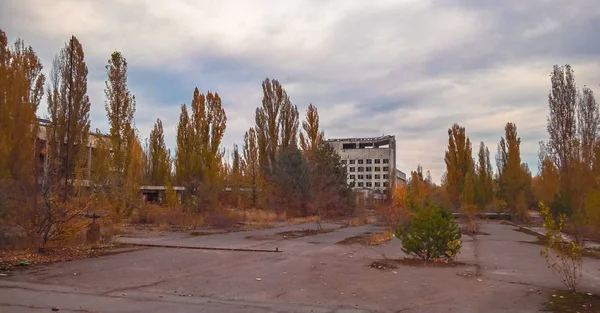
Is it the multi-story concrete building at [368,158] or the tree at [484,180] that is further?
the multi-story concrete building at [368,158]

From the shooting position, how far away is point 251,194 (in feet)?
137

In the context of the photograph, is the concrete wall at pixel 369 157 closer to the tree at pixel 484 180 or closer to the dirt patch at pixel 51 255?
the tree at pixel 484 180

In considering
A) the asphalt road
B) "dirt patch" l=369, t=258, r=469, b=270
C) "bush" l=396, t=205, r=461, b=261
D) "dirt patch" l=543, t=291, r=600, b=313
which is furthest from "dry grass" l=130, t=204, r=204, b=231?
"dirt patch" l=543, t=291, r=600, b=313

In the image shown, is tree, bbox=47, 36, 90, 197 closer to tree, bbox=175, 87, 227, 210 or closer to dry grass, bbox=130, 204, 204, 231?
dry grass, bbox=130, 204, 204, 231

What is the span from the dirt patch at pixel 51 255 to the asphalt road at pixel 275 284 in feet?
2.11

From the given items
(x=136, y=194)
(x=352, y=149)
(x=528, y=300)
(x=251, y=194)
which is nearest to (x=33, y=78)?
(x=136, y=194)

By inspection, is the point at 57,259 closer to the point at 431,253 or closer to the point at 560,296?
the point at 431,253

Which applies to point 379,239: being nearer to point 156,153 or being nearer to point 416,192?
point 416,192

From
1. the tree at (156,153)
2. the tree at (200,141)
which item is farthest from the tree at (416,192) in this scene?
the tree at (156,153)

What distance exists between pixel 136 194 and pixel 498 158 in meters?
42.8

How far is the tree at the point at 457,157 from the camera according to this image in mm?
53656

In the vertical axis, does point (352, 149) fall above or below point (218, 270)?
above

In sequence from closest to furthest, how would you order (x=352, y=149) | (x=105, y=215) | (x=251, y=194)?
(x=105, y=215) → (x=251, y=194) → (x=352, y=149)

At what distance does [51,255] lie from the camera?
42.4 feet
